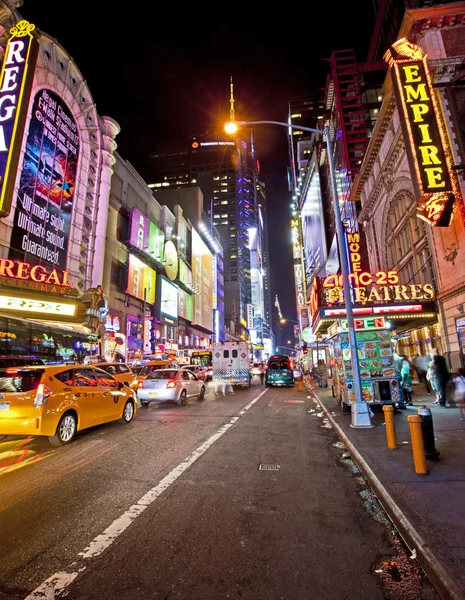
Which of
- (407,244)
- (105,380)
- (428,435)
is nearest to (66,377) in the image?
(105,380)

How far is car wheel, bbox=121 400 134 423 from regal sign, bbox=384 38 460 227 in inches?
595

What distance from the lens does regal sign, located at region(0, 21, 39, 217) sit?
64.8ft

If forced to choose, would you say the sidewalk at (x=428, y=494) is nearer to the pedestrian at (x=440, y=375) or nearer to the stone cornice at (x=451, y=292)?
the pedestrian at (x=440, y=375)

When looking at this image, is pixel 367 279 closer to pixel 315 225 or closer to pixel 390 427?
pixel 390 427

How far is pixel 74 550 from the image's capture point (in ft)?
11.1

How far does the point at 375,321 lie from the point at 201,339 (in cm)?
6078

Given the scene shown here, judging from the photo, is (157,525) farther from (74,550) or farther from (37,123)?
(37,123)

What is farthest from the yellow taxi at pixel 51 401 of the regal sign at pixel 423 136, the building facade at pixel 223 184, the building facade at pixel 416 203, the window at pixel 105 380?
the building facade at pixel 223 184

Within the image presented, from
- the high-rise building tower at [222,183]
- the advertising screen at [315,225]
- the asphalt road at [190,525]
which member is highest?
the high-rise building tower at [222,183]

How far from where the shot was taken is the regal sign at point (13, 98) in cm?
1975

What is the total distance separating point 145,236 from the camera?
49469 millimetres

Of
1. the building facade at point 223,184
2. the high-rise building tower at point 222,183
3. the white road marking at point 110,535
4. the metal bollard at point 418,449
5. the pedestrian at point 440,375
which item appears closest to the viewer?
the white road marking at point 110,535

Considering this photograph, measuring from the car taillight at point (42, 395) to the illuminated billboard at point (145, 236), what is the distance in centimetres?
4001

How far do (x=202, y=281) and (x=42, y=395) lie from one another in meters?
74.7
